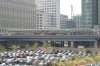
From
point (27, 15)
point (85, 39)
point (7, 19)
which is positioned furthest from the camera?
point (27, 15)

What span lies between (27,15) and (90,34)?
67.0 meters

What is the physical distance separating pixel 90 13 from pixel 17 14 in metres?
39.0

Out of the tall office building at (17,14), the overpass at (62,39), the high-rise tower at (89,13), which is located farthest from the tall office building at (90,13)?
the tall office building at (17,14)

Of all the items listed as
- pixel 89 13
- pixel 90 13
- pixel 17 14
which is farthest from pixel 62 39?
pixel 17 14

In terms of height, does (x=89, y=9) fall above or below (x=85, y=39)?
above

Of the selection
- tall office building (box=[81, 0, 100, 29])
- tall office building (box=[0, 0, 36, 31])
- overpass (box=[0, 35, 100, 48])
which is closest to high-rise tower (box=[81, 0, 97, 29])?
tall office building (box=[81, 0, 100, 29])

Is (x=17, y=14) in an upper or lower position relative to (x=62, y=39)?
upper

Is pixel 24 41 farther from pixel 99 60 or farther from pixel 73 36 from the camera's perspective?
pixel 99 60

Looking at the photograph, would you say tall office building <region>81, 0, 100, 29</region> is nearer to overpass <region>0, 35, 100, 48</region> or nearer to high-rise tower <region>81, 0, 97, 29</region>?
high-rise tower <region>81, 0, 97, 29</region>

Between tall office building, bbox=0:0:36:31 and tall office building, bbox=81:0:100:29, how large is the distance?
3441 centimetres

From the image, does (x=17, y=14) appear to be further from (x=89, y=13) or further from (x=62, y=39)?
(x=62, y=39)

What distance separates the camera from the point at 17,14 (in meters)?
164

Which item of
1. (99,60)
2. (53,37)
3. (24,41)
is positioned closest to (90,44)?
(53,37)

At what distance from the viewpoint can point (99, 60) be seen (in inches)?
2830
